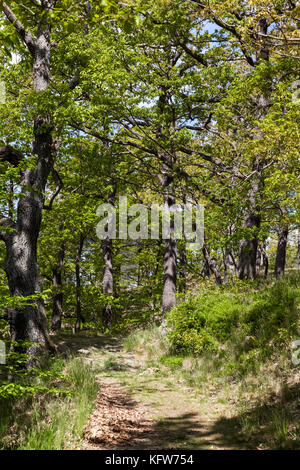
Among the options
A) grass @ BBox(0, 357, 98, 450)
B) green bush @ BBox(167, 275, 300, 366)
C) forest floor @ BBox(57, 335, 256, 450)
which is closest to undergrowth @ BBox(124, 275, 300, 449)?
green bush @ BBox(167, 275, 300, 366)

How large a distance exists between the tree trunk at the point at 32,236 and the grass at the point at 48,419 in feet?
7.97

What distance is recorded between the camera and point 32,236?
30.1 ft

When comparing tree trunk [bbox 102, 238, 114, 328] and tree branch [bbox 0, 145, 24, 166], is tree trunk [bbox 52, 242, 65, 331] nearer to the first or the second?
tree trunk [bbox 102, 238, 114, 328]

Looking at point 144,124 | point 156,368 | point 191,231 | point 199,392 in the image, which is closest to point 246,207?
point 191,231

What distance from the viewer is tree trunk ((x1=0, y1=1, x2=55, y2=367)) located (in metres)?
8.59

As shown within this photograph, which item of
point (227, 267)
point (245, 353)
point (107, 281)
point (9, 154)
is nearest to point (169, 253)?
point (107, 281)

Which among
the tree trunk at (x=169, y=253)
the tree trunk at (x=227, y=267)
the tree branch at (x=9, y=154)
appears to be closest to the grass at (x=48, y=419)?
the tree branch at (x=9, y=154)

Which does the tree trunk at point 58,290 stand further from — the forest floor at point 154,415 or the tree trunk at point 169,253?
the forest floor at point 154,415

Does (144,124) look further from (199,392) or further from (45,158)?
(199,392)

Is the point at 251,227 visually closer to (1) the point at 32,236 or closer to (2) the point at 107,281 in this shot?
(1) the point at 32,236

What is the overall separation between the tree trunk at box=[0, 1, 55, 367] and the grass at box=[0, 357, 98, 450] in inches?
95.6

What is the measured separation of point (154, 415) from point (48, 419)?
2.23m

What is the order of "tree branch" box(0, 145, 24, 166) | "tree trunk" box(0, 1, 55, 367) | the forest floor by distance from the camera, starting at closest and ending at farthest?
the forest floor → "tree trunk" box(0, 1, 55, 367) → "tree branch" box(0, 145, 24, 166)

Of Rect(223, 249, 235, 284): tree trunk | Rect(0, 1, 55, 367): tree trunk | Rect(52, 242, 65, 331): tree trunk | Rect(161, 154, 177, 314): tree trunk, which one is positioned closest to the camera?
Rect(0, 1, 55, 367): tree trunk
